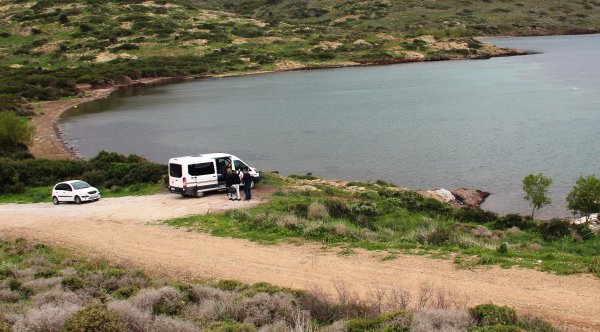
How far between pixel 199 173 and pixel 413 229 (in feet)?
37.6

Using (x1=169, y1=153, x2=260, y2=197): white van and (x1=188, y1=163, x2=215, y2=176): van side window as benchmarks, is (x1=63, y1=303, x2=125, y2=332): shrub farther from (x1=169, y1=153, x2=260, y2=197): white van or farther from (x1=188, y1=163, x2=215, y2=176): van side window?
(x1=188, y1=163, x2=215, y2=176): van side window

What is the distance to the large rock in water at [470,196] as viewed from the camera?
33281 millimetres

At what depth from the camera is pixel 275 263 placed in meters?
17.5

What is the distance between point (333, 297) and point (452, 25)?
169m

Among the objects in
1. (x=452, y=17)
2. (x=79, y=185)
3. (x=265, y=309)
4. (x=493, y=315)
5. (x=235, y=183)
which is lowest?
(x=79, y=185)

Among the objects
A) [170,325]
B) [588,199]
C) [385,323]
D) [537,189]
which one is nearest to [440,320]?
[385,323]

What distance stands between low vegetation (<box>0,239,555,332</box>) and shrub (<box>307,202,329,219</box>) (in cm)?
831

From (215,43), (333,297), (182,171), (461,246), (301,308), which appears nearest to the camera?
(301,308)

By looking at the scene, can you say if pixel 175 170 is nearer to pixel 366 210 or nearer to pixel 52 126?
pixel 366 210

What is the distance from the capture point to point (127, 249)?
65.8ft

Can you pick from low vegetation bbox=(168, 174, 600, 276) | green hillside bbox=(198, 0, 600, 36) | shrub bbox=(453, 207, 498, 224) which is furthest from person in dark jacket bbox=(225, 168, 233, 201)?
green hillside bbox=(198, 0, 600, 36)

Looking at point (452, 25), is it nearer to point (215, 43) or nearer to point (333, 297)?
point (215, 43)

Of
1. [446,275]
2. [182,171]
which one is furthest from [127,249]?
[446,275]

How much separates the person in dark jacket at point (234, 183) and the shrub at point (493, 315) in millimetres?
16729
